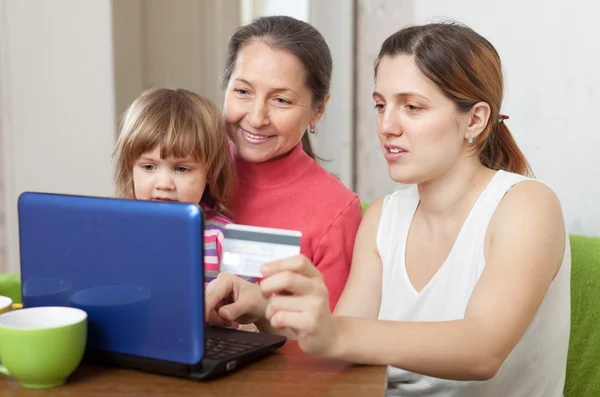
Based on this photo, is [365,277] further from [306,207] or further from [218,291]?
[218,291]

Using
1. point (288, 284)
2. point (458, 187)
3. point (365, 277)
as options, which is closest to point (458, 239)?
point (458, 187)

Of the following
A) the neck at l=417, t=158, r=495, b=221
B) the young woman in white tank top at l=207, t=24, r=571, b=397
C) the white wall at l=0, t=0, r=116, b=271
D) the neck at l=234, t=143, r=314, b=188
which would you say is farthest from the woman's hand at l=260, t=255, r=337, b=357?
the white wall at l=0, t=0, r=116, b=271

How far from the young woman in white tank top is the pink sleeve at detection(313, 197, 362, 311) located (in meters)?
0.09

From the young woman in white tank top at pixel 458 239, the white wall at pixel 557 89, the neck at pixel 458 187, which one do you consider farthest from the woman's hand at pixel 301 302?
the white wall at pixel 557 89

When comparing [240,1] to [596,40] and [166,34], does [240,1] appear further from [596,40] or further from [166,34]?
[596,40]

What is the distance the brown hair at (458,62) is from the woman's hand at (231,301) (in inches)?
17.9

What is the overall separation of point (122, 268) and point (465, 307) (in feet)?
2.04

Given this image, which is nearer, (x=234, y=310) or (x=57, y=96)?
(x=234, y=310)

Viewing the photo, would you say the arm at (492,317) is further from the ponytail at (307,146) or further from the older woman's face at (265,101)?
the ponytail at (307,146)

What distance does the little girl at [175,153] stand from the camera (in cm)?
146

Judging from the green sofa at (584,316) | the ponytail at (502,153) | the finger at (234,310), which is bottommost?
the green sofa at (584,316)

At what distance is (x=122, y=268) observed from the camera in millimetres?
923

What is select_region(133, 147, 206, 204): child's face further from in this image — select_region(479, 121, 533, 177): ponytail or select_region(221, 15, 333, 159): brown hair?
select_region(479, 121, 533, 177): ponytail

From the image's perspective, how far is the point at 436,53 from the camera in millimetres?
1298
